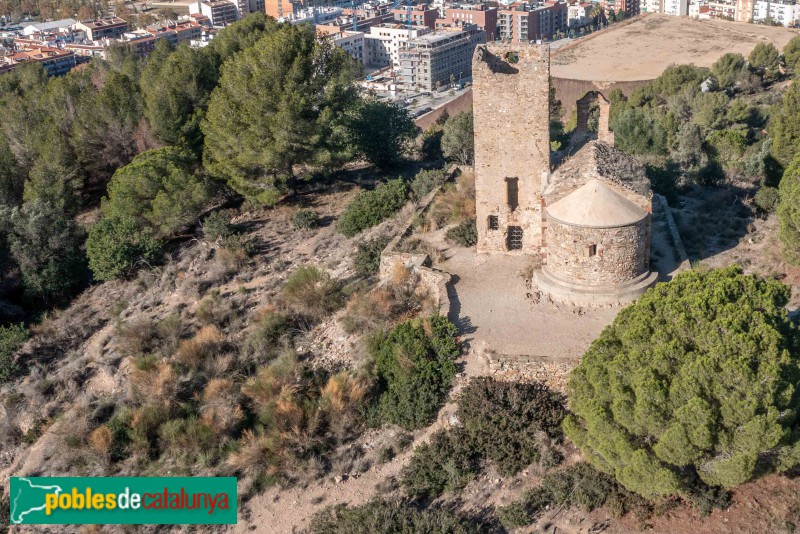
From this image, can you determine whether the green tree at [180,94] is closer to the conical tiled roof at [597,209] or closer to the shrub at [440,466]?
the conical tiled roof at [597,209]

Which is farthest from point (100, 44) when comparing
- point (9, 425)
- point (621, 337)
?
point (621, 337)

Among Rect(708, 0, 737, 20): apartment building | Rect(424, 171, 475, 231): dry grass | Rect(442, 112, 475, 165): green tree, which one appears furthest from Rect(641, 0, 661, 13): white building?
Rect(424, 171, 475, 231): dry grass

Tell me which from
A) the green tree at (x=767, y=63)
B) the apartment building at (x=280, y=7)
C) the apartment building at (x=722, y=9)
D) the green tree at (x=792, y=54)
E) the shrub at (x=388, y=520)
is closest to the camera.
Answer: the shrub at (x=388, y=520)

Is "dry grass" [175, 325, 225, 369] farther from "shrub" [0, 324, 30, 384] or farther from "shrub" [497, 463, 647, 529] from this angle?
"shrub" [497, 463, 647, 529]

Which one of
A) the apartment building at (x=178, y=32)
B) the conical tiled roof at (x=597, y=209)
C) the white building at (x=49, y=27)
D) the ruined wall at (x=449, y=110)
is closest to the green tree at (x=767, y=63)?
the ruined wall at (x=449, y=110)

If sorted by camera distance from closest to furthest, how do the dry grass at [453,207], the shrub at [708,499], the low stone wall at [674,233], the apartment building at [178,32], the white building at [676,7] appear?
the shrub at [708,499] → the low stone wall at [674,233] → the dry grass at [453,207] → the apartment building at [178,32] → the white building at [676,7]

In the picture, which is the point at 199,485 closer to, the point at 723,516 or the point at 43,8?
the point at 723,516
